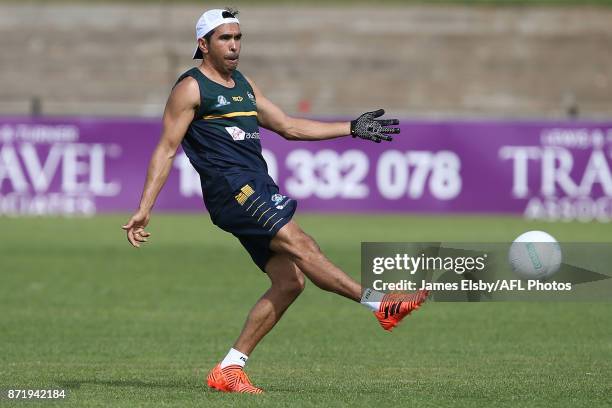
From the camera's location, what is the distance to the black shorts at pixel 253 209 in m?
8.11

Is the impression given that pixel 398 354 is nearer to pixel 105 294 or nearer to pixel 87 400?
pixel 87 400

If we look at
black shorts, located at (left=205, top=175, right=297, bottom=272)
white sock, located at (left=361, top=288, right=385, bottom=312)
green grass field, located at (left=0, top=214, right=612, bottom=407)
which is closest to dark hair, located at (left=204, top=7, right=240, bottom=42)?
black shorts, located at (left=205, top=175, right=297, bottom=272)

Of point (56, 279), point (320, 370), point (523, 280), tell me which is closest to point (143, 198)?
point (320, 370)

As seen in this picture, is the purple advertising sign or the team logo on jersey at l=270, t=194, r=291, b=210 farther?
the purple advertising sign

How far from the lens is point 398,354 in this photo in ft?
33.6

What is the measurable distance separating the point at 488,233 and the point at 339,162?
4.38 m

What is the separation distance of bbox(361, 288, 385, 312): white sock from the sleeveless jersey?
1.06 m

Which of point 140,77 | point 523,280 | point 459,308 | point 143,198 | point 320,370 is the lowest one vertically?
point 140,77

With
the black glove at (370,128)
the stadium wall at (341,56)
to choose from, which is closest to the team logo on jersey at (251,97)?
the black glove at (370,128)

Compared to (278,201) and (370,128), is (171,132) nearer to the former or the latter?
(278,201)

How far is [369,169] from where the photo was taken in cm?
2512

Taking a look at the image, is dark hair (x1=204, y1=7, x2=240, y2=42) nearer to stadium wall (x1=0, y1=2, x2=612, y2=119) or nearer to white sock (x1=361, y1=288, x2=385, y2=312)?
white sock (x1=361, y1=288, x2=385, y2=312)

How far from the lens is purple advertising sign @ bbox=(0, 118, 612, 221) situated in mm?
24734

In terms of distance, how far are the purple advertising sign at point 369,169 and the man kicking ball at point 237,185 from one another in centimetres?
1633
